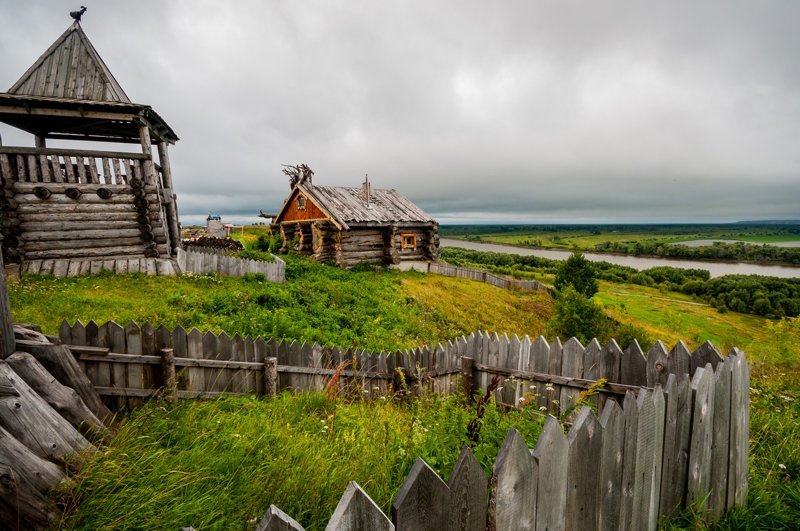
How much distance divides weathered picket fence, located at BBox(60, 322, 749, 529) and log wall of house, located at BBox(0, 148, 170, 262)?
9.28 metres

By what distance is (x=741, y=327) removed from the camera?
40062mm

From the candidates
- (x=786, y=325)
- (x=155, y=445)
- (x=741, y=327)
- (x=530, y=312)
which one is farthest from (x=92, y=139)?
(x=741, y=327)

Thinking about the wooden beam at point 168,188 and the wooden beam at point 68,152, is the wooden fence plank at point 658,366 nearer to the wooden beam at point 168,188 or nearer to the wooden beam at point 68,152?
the wooden beam at point 68,152

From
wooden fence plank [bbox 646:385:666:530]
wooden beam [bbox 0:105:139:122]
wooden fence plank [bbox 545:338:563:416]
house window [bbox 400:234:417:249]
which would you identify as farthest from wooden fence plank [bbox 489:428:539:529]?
house window [bbox 400:234:417:249]

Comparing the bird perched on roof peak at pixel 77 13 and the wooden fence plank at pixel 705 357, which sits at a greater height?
the bird perched on roof peak at pixel 77 13

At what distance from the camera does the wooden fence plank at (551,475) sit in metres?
1.81

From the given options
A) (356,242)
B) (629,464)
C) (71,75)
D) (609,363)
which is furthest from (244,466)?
(356,242)

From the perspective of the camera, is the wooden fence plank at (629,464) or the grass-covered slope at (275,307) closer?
the wooden fence plank at (629,464)

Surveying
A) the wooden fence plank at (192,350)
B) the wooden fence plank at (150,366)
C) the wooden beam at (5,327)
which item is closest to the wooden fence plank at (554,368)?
the wooden fence plank at (192,350)

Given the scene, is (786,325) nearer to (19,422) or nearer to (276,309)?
(276,309)

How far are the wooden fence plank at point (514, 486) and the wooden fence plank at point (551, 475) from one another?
0.14ft

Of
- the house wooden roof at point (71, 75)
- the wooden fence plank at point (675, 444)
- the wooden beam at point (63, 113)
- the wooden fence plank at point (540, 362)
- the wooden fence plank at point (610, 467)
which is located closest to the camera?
the wooden fence plank at point (610, 467)

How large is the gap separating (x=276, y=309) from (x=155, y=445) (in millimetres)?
7995

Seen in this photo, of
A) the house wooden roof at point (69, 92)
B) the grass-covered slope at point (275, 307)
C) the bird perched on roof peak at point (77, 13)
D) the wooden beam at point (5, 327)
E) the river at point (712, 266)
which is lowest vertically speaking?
the river at point (712, 266)
